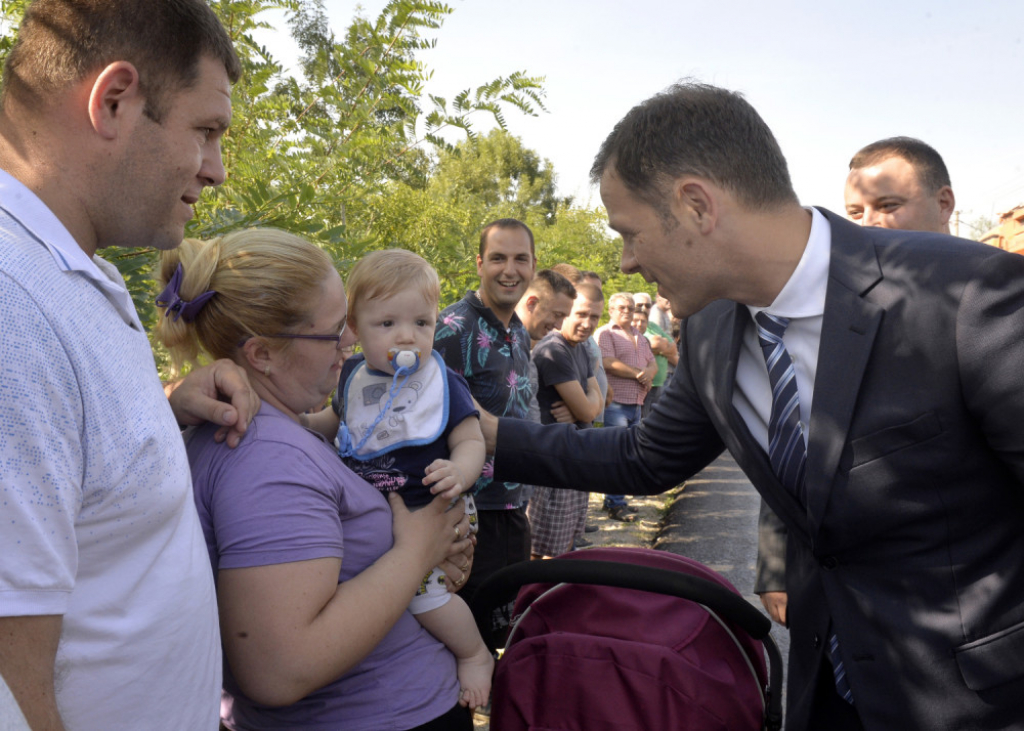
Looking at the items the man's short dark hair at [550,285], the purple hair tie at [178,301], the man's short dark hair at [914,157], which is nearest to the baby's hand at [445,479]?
the purple hair tie at [178,301]

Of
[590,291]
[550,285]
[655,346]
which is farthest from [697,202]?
[655,346]

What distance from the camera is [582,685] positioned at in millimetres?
1658

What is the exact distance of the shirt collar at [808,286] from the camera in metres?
1.84

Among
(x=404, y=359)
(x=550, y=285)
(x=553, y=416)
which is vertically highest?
(x=404, y=359)

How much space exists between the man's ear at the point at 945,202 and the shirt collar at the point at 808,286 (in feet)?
7.97

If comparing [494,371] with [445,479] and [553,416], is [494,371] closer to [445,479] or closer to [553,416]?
[553,416]

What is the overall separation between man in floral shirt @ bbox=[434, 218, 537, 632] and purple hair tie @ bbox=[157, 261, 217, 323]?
2033 mm

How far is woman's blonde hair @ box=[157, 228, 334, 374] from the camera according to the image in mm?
1765

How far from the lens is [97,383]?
102cm

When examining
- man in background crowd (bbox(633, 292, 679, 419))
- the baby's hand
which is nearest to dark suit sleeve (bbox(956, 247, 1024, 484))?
the baby's hand

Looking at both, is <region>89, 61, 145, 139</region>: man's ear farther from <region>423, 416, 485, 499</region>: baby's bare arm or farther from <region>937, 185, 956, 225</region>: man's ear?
<region>937, 185, 956, 225</region>: man's ear

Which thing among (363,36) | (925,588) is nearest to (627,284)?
(363,36)

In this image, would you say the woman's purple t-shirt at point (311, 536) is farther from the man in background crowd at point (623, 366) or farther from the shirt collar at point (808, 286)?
the man in background crowd at point (623, 366)

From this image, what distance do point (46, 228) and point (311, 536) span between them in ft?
2.44
